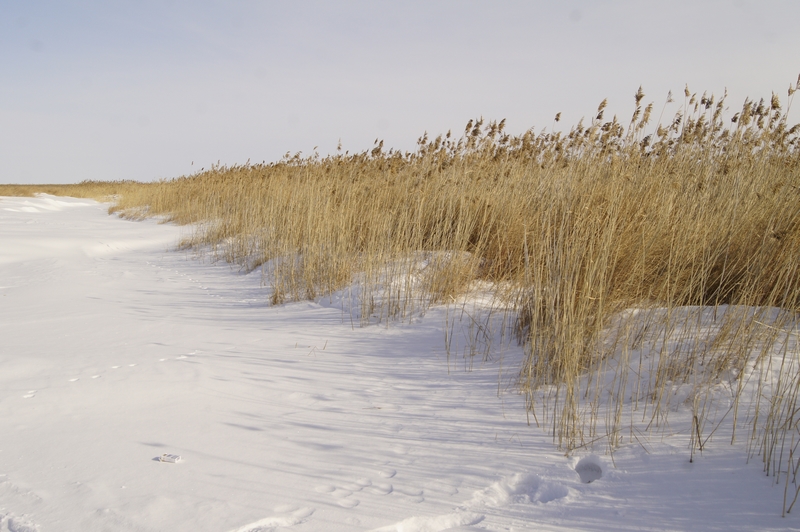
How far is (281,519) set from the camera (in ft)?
5.11

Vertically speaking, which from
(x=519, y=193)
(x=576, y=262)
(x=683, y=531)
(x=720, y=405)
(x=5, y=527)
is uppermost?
(x=519, y=193)

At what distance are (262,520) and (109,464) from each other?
70 centimetres

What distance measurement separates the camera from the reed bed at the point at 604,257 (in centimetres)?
219

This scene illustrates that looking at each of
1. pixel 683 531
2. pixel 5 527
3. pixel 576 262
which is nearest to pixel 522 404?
pixel 576 262

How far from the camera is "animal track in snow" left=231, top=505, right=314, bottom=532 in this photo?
151cm

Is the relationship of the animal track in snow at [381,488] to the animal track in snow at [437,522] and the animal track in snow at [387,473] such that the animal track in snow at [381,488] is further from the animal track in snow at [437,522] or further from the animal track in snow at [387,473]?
the animal track in snow at [437,522]

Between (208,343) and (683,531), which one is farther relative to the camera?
(208,343)

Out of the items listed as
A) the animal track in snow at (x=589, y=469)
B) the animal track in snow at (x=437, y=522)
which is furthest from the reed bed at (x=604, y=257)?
the animal track in snow at (x=437, y=522)

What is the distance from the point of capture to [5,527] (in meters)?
1.48

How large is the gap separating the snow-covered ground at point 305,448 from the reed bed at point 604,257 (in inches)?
7.7

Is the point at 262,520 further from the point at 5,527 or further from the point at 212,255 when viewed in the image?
the point at 212,255

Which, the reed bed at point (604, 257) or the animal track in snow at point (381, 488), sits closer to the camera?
the animal track in snow at point (381, 488)

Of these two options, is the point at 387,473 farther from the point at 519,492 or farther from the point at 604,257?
the point at 604,257

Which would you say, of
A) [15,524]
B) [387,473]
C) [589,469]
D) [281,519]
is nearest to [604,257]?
[589,469]
